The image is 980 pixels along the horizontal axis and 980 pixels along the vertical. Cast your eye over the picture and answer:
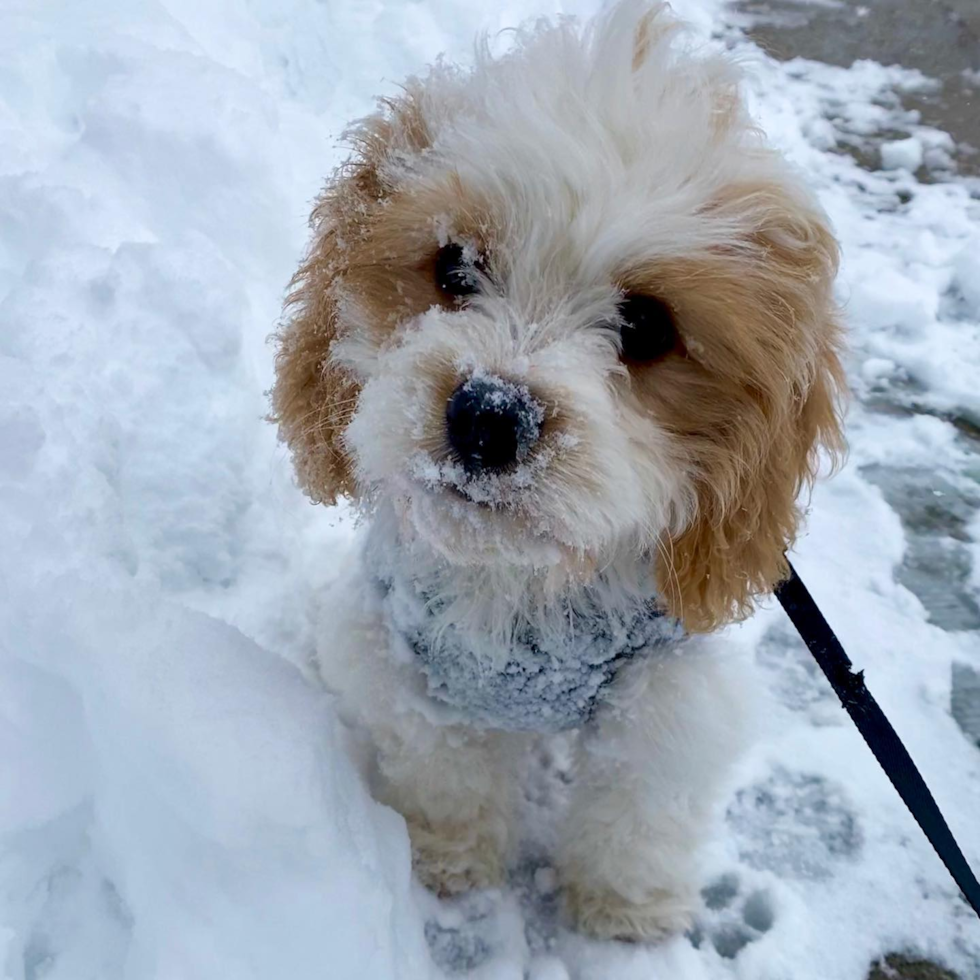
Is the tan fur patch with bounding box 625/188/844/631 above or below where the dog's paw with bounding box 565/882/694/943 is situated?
above

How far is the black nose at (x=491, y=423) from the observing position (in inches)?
53.6

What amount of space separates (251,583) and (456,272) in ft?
4.28

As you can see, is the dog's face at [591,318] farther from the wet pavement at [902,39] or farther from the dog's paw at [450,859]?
the wet pavement at [902,39]

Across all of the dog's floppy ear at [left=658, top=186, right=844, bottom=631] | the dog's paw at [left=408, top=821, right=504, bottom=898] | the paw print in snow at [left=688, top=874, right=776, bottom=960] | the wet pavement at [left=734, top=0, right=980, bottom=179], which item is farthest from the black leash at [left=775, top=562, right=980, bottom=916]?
the wet pavement at [left=734, top=0, right=980, bottom=179]

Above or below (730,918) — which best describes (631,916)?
above

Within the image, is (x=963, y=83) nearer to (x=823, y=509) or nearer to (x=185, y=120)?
(x=823, y=509)

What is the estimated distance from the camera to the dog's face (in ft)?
4.64

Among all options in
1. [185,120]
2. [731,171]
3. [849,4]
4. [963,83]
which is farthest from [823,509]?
[849,4]

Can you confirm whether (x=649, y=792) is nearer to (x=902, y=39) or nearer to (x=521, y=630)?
(x=521, y=630)

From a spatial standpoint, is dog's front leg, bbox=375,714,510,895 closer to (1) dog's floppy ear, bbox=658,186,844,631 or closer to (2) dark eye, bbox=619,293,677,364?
(1) dog's floppy ear, bbox=658,186,844,631

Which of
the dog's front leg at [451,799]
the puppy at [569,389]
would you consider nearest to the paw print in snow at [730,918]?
the puppy at [569,389]

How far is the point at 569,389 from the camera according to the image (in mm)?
1420

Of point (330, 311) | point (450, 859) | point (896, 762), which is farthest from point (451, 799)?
point (330, 311)

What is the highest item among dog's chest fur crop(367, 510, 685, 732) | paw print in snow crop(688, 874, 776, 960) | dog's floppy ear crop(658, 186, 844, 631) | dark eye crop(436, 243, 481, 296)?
dark eye crop(436, 243, 481, 296)
